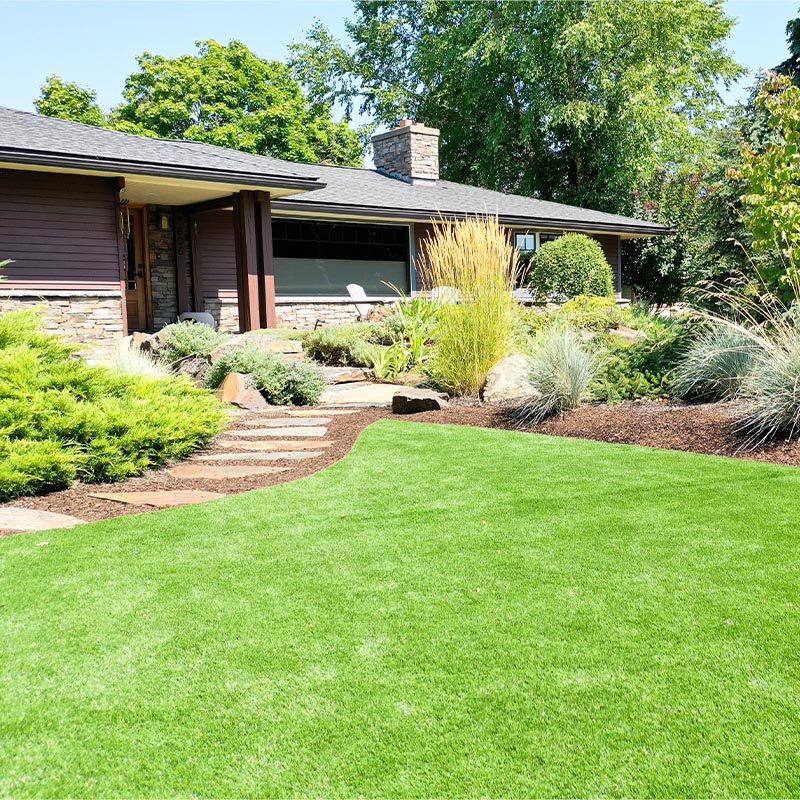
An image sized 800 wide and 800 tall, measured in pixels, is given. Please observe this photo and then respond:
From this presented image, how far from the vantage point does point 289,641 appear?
2.54 m

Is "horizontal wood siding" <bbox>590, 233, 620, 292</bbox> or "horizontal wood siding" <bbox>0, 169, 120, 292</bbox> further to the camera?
"horizontal wood siding" <bbox>590, 233, 620, 292</bbox>

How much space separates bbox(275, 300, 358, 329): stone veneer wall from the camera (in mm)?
14219

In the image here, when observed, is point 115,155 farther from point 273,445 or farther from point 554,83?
point 554,83

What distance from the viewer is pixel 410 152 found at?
64.1 feet

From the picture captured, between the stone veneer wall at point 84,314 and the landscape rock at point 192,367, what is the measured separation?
1781 mm

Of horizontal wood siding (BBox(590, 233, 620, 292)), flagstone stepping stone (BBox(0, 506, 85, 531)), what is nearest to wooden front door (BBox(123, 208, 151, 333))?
flagstone stepping stone (BBox(0, 506, 85, 531))

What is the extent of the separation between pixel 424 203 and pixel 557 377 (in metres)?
10.9

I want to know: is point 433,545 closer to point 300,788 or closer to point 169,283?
point 300,788

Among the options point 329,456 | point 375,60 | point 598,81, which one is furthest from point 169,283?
point 375,60

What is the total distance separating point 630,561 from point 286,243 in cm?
1285

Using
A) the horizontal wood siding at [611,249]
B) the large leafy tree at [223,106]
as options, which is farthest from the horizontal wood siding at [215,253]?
the large leafy tree at [223,106]

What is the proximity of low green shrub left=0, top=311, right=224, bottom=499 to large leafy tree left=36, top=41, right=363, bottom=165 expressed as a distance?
990 inches

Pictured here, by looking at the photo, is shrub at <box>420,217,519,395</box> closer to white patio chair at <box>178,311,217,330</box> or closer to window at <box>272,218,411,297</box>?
white patio chair at <box>178,311,217,330</box>

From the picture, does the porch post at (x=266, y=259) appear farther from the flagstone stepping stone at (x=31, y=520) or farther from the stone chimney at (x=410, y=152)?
the flagstone stepping stone at (x=31, y=520)
